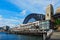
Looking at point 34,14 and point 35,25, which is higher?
point 34,14

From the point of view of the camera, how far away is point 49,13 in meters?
144

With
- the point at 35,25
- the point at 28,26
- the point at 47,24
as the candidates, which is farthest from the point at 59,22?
the point at 28,26

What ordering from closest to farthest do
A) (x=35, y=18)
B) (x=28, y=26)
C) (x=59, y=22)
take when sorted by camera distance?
1. (x=59, y=22)
2. (x=28, y=26)
3. (x=35, y=18)

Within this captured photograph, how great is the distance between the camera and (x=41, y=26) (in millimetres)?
133000

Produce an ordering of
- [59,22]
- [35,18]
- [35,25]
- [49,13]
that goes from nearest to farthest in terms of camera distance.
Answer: [59,22], [49,13], [35,25], [35,18]

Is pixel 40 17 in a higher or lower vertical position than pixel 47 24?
higher

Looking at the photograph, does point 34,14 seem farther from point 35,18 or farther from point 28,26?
point 28,26

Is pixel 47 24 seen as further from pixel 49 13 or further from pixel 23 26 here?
pixel 23 26

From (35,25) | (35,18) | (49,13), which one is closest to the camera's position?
(49,13)

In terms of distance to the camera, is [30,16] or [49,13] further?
[30,16]

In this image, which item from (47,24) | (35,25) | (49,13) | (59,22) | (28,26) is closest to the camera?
(59,22)

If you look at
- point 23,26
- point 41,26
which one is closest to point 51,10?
point 41,26

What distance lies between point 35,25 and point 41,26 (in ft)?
103

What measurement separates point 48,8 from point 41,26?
21.5 m
